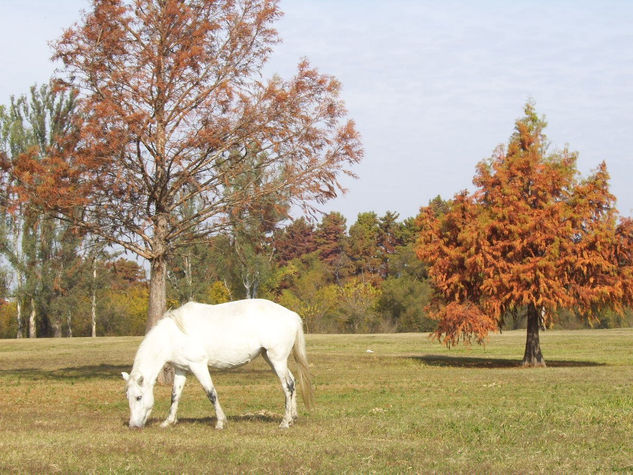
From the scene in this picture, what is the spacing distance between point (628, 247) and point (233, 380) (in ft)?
50.1

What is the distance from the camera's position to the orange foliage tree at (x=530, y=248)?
28750 millimetres

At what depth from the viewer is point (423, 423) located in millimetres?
13422

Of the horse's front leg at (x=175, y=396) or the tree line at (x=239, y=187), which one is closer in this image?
the horse's front leg at (x=175, y=396)

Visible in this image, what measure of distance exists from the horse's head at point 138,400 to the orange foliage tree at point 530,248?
17744 millimetres

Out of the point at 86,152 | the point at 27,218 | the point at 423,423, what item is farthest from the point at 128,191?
the point at 423,423

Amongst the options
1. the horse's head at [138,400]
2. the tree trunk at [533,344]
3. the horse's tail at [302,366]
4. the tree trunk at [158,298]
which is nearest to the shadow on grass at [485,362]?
the tree trunk at [533,344]

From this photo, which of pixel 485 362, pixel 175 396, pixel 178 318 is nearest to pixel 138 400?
pixel 175 396

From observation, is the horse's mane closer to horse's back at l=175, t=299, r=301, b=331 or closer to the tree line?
horse's back at l=175, t=299, r=301, b=331

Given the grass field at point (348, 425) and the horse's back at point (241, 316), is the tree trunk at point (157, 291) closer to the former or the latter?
the grass field at point (348, 425)

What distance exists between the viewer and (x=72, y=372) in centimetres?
2952

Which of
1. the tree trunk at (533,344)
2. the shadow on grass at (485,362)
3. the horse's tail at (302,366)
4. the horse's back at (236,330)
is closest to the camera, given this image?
the horse's back at (236,330)

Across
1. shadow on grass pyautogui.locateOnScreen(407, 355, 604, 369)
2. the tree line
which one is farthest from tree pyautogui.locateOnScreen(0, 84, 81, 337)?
shadow on grass pyautogui.locateOnScreen(407, 355, 604, 369)

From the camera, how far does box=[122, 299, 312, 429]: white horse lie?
1354 centimetres

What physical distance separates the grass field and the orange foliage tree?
289cm
